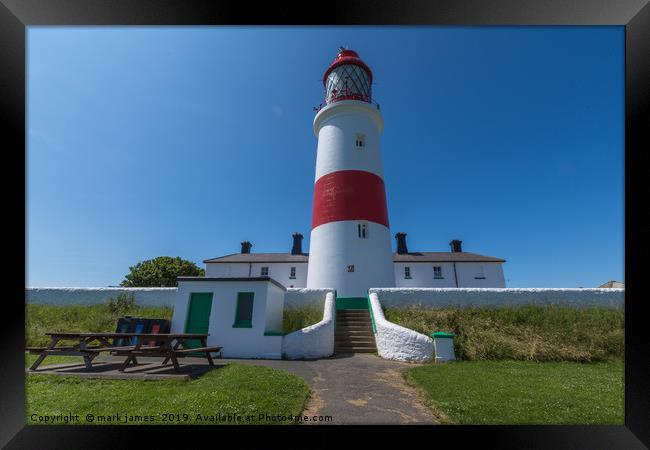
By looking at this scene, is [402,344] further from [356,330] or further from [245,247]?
[245,247]

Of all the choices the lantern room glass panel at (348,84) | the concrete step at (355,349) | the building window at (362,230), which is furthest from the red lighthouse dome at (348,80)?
the concrete step at (355,349)

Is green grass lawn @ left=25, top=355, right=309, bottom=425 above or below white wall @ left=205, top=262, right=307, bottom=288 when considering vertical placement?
below

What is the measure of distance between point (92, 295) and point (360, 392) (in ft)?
41.6

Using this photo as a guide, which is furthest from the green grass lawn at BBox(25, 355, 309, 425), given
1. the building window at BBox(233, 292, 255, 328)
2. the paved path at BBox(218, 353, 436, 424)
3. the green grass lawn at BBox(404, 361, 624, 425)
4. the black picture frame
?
the building window at BBox(233, 292, 255, 328)

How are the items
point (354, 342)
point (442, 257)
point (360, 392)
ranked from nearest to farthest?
point (360, 392) < point (354, 342) < point (442, 257)

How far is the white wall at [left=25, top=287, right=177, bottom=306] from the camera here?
12.3 meters

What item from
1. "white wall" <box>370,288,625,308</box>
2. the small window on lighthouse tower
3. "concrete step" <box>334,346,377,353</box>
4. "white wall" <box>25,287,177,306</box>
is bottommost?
"concrete step" <box>334,346,377,353</box>

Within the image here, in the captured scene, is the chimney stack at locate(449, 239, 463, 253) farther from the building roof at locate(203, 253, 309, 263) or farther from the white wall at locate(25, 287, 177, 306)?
the white wall at locate(25, 287, 177, 306)

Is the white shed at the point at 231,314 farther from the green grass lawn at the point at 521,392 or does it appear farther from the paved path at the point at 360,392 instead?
the green grass lawn at the point at 521,392

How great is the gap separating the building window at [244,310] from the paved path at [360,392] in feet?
5.94

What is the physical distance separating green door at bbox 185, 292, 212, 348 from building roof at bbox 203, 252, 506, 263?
14.6 metres

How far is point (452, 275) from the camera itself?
24219 millimetres

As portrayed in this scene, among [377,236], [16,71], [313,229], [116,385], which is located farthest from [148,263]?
[16,71]

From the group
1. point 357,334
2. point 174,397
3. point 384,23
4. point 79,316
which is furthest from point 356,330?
point 79,316
